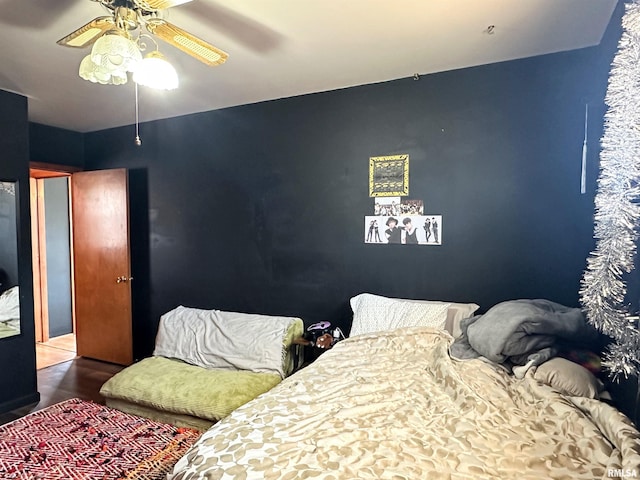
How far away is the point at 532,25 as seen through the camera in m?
2.16

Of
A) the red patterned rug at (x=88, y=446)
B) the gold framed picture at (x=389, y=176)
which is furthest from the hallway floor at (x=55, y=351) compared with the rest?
the gold framed picture at (x=389, y=176)

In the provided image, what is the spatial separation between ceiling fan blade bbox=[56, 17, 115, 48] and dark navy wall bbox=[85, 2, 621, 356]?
5.88 feet

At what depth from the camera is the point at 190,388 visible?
8.92 ft

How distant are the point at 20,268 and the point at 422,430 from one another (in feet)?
11.2

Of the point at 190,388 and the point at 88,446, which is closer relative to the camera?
the point at 88,446

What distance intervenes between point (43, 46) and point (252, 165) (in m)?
1.67

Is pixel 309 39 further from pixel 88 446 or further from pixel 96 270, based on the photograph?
pixel 96 270

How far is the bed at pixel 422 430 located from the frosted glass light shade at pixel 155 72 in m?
1.52

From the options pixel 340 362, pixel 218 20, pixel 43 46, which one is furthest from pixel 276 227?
pixel 43 46

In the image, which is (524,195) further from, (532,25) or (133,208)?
(133,208)

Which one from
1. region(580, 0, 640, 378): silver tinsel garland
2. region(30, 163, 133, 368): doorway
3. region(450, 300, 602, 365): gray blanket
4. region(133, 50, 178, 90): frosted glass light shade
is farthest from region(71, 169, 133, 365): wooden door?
region(580, 0, 640, 378): silver tinsel garland

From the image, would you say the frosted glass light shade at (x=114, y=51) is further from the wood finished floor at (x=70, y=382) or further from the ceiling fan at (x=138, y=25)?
the wood finished floor at (x=70, y=382)

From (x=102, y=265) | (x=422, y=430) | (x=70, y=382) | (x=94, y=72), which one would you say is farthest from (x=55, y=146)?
(x=422, y=430)

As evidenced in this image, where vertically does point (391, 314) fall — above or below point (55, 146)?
below
